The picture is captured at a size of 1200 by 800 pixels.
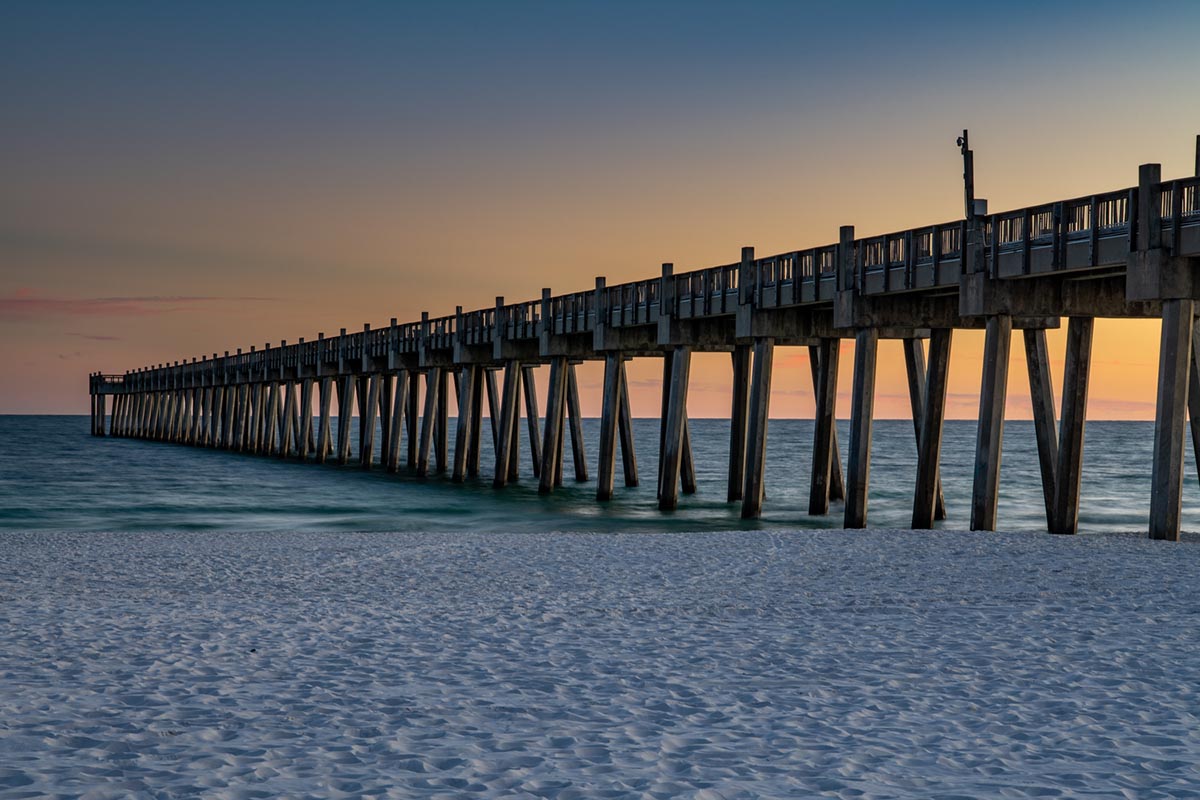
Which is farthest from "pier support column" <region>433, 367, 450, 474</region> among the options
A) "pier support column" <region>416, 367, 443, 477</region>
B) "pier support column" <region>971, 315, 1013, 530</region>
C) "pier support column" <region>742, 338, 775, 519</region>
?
"pier support column" <region>971, 315, 1013, 530</region>

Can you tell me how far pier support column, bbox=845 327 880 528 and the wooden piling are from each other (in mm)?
3418

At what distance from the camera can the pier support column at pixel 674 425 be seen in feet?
99.2

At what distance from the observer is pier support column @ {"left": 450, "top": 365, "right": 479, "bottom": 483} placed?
43.4 meters

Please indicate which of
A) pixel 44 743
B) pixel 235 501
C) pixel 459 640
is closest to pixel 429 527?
Result: pixel 235 501

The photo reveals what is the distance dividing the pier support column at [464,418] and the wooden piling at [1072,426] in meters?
24.9

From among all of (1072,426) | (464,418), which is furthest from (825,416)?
(464,418)

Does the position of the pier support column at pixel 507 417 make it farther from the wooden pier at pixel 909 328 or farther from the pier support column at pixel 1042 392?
the pier support column at pixel 1042 392

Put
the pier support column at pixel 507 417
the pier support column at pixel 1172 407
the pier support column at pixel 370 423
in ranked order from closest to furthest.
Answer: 1. the pier support column at pixel 1172 407
2. the pier support column at pixel 507 417
3. the pier support column at pixel 370 423

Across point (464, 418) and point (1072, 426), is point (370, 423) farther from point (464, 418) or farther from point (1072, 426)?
point (1072, 426)

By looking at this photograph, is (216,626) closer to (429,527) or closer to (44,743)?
(44,743)

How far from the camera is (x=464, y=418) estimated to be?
4309 cm

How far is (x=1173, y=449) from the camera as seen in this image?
1727 cm

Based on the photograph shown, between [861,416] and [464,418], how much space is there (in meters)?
22.0

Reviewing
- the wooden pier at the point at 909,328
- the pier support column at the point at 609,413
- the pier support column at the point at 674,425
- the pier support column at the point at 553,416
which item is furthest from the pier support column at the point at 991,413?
the pier support column at the point at 553,416
